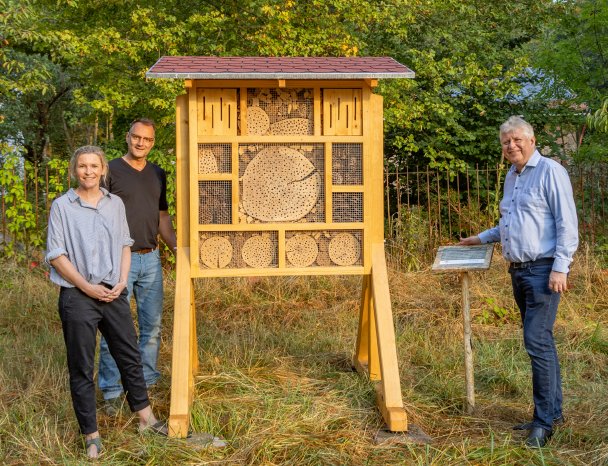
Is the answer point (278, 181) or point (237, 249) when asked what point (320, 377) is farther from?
point (278, 181)

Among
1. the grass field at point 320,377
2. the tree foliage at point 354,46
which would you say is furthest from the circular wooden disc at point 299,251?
the tree foliage at point 354,46

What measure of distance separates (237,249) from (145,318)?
36.2 inches

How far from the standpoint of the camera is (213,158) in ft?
15.1

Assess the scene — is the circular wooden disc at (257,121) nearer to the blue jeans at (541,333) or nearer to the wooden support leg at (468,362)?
the wooden support leg at (468,362)

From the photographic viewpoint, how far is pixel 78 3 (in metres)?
9.94

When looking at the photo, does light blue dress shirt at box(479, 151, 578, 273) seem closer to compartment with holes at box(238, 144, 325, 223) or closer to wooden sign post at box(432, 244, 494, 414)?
wooden sign post at box(432, 244, 494, 414)

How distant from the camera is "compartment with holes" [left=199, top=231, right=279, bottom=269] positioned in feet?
15.2

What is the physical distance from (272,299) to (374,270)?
3.07 m

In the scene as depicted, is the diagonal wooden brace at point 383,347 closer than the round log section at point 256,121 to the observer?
Yes

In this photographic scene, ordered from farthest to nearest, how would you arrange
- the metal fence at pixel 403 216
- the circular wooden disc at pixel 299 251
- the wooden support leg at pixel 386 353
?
1. the metal fence at pixel 403 216
2. the circular wooden disc at pixel 299 251
3. the wooden support leg at pixel 386 353

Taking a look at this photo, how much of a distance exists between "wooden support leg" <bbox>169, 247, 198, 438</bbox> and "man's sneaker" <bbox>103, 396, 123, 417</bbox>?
436 millimetres

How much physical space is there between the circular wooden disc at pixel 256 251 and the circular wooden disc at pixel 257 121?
2.21 feet

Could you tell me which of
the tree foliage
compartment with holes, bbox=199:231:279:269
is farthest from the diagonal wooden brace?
the tree foliage

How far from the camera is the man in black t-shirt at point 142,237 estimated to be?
4754 mm
